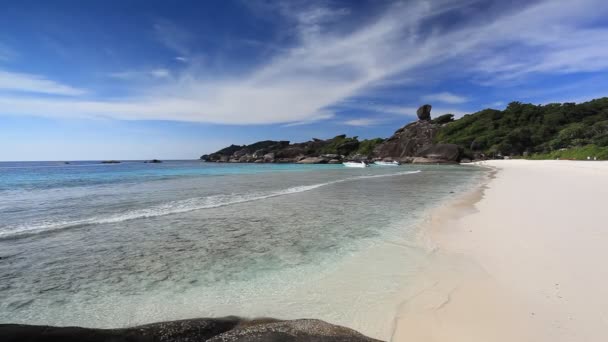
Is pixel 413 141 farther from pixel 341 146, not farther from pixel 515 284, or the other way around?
pixel 515 284

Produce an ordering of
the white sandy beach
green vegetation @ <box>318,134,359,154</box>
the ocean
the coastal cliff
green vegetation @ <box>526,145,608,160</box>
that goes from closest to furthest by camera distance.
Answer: the white sandy beach < the ocean < green vegetation @ <box>526,145,608,160</box> < the coastal cliff < green vegetation @ <box>318,134,359,154</box>

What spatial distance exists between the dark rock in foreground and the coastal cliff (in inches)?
3329

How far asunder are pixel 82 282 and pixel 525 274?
843 cm

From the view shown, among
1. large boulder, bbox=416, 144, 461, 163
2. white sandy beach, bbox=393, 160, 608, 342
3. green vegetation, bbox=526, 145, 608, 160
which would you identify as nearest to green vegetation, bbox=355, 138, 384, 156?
large boulder, bbox=416, 144, 461, 163

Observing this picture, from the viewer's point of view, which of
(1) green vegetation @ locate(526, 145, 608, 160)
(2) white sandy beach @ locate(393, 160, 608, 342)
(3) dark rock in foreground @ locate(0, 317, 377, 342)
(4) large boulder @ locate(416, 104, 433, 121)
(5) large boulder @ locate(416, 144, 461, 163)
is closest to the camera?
(3) dark rock in foreground @ locate(0, 317, 377, 342)

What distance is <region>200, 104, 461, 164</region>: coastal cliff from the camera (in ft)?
278

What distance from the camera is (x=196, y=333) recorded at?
3.76 meters

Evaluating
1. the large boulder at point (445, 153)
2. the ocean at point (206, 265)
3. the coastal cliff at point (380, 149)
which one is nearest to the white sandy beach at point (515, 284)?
the ocean at point (206, 265)

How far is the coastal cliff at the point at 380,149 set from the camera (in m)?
84.8

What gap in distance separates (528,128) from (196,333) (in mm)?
113750

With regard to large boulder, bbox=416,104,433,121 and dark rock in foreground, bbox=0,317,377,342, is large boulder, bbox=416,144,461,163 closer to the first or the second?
large boulder, bbox=416,104,433,121

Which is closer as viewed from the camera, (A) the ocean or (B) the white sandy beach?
(B) the white sandy beach

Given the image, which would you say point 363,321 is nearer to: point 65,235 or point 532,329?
point 532,329

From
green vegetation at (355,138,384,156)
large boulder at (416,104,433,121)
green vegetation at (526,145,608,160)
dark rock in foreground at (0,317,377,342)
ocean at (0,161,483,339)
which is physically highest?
large boulder at (416,104,433,121)
